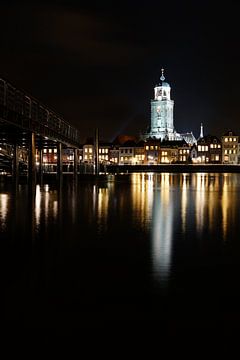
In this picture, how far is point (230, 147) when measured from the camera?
157375mm

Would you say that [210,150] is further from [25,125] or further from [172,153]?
[25,125]

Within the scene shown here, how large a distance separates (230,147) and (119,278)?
156 metres

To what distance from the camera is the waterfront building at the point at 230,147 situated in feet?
512

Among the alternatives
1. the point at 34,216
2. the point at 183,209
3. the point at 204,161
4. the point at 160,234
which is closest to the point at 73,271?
the point at 160,234

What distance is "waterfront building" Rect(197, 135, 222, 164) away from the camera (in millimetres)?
158875

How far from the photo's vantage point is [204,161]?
160125 millimetres

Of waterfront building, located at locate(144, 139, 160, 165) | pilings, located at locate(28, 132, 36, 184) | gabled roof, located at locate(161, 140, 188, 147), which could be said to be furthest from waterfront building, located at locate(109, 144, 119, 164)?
pilings, located at locate(28, 132, 36, 184)

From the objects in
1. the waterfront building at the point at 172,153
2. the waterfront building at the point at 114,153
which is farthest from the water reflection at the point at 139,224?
the waterfront building at the point at 114,153

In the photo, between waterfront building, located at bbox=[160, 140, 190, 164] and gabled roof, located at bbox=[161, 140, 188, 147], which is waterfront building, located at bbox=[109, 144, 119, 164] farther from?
gabled roof, located at bbox=[161, 140, 188, 147]

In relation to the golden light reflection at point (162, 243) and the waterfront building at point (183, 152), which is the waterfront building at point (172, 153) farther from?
the golden light reflection at point (162, 243)

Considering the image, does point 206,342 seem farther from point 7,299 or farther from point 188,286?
point 7,299

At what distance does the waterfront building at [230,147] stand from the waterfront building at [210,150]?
190 centimetres

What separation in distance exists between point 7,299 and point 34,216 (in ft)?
29.0

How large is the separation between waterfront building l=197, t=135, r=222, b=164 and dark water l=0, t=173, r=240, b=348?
150 metres
